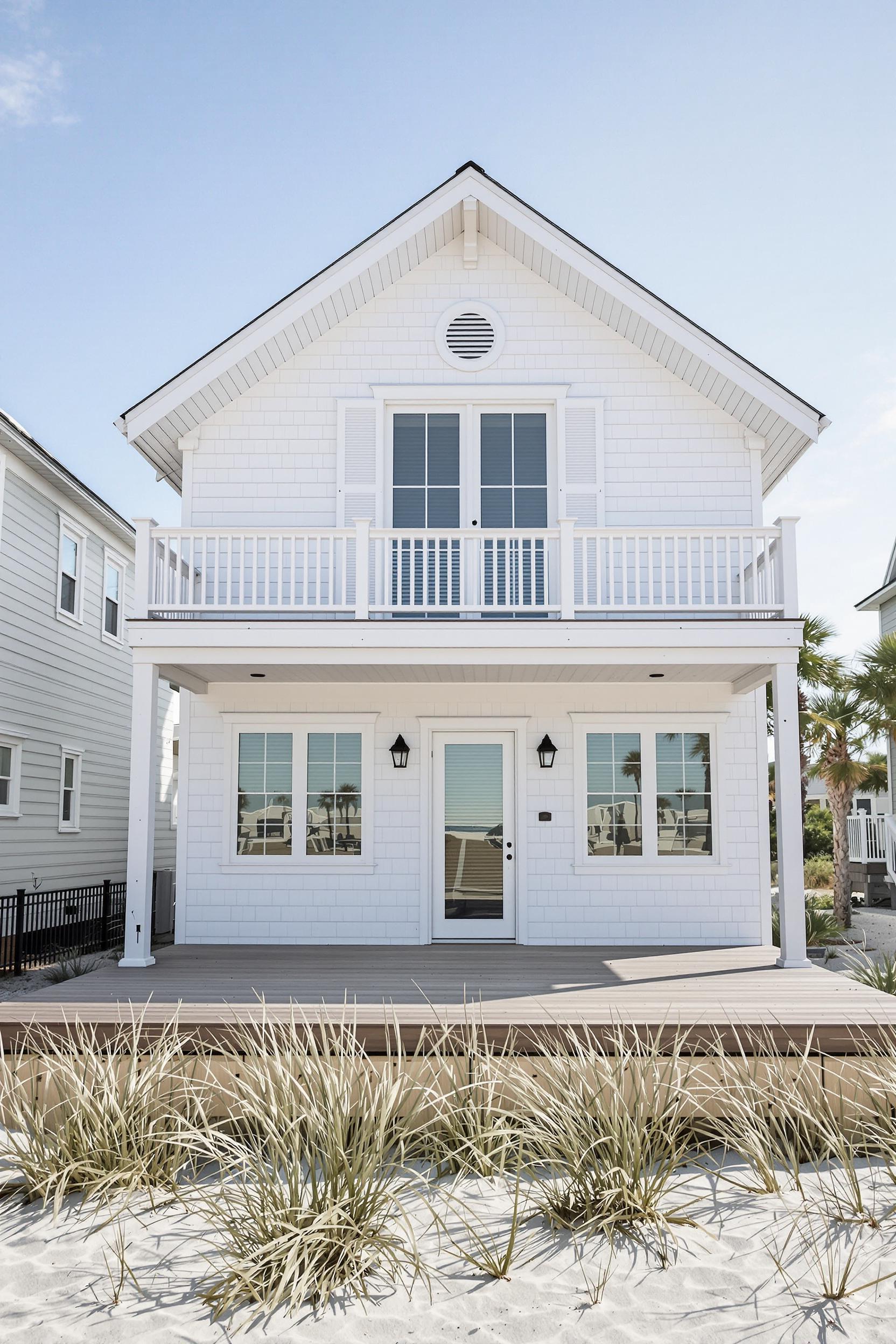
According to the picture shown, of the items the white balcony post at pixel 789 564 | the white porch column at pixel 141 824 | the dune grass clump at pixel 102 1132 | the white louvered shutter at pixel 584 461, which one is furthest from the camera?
the white louvered shutter at pixel 584 461

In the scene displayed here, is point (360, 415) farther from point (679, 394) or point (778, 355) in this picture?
point (778, 355)

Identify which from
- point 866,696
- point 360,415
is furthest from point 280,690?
point 866,696

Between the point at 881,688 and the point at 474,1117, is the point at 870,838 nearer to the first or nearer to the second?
the point at 881,688

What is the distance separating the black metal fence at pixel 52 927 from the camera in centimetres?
1079

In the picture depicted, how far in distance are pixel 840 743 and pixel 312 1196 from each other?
1435 centimetres

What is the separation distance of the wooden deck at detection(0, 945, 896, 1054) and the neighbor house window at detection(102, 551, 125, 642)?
8330 millimetres

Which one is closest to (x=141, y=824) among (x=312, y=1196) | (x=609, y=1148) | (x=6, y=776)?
(x=6, y=776)

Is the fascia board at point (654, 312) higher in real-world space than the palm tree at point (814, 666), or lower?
higher

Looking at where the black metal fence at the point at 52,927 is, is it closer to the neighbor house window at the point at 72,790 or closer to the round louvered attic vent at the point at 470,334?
the neighbor house window at the point at 72,790

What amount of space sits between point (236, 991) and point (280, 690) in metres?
4.00

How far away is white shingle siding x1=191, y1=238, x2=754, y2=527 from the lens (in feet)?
35.0

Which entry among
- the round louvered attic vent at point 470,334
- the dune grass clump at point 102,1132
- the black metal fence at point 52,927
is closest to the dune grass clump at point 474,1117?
the dune grass clump at point 102,1132

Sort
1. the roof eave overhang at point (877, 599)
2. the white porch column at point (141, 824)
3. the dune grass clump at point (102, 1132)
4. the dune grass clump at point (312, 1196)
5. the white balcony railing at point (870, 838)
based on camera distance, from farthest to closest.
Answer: the roof eave overhang at point (877, 599), the white balcony railing at point (870, 838), the white porch column at point (141, 824), the dune grass clump at point (102, 1132), the dune grass clump at point (312, 1196)

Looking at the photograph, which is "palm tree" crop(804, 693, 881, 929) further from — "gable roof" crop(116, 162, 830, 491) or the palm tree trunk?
"gable roof" crop(116, 162, 830, 491)
